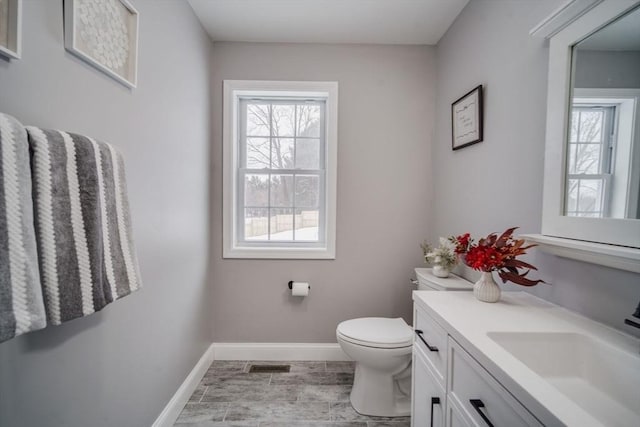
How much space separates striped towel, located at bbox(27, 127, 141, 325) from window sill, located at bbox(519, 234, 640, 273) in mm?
1479

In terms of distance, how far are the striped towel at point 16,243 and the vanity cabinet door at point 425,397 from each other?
3.89 ft

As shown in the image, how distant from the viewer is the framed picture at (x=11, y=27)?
694 mm

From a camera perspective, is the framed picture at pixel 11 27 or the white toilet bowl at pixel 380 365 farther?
the white toilet bowl at pixel 380 365

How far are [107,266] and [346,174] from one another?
167 cm

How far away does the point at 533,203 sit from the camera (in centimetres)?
120

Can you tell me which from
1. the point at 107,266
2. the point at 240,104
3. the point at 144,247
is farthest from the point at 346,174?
the point at 107,266

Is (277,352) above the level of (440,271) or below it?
below

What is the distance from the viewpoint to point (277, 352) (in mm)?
2207

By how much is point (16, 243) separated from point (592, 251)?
5.01 ft

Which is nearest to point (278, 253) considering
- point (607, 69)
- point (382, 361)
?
point (382, 361)

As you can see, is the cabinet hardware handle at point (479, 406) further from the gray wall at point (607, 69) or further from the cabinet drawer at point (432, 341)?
the gray wall at point (607, 69)

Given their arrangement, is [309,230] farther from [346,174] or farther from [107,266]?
[107,266]

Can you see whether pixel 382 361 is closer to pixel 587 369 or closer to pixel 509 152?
pixel 587 369

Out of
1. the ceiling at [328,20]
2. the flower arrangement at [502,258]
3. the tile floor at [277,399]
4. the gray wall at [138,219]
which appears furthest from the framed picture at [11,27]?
the tile floor at [277,399]
